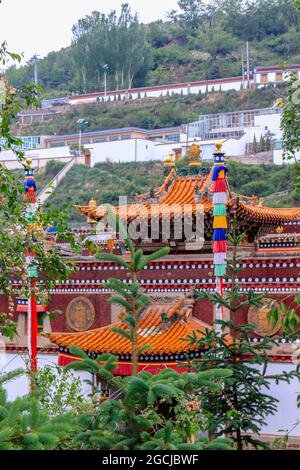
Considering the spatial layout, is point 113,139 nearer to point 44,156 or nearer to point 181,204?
point 44,156

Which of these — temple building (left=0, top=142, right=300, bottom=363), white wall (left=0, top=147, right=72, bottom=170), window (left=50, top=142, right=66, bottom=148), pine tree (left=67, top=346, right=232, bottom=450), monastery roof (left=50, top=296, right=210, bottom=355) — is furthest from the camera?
window (left=50, top=142, right=66, bottom=148)

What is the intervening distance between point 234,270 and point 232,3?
336ft

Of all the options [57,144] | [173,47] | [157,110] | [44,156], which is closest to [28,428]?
[44,156]

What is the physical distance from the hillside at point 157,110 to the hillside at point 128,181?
13218 millimetres

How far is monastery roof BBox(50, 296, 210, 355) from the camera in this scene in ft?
50.5

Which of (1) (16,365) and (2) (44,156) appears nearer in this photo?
(1) (16,365)

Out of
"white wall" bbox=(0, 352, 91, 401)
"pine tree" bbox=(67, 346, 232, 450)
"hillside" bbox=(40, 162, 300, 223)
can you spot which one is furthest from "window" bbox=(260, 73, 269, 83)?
"pine tree" bbox=(67, 346, 232, 450)

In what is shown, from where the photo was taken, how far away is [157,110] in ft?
264

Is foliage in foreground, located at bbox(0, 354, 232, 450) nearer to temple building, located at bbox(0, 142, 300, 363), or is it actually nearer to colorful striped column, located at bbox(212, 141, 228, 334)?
colorful striped column, located at bbox(212, 141, 228, 334)

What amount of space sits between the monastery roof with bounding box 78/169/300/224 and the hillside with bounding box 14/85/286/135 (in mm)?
56485

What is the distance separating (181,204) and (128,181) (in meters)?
44.1

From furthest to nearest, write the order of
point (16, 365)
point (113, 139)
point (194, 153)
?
1. point (113, 139)
2. point (16, 365)
3. point (194, 153)

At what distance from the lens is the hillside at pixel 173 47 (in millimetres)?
90062
